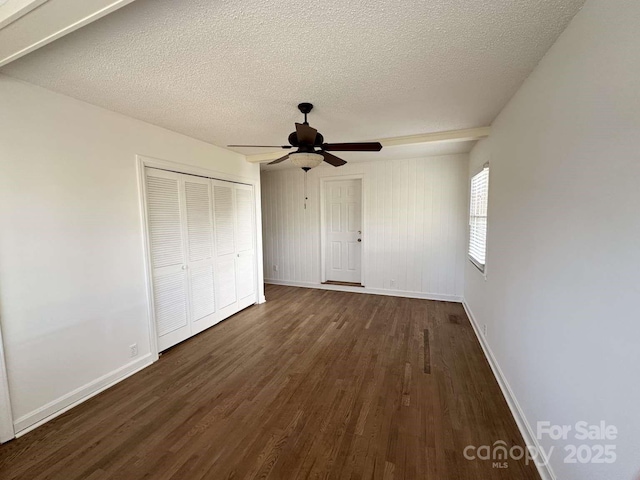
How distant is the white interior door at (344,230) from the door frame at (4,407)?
14.4ft

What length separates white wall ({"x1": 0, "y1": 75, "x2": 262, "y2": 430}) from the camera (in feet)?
5.93

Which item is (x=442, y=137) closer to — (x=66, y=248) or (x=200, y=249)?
(x=200, y=249)

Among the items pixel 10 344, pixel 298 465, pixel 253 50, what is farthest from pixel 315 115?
pixel 10 344

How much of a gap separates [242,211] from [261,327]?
1776 mm

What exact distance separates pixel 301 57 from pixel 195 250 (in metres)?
2.55

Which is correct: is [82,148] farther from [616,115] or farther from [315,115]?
[616,115]

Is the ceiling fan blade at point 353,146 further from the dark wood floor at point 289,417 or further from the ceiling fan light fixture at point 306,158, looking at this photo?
the dark wood floor at point 289,417

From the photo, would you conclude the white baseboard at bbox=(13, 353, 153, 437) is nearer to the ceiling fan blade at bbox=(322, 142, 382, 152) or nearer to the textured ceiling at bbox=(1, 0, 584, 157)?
the textured ceiling at bbox=(1, 0, 584, 157)

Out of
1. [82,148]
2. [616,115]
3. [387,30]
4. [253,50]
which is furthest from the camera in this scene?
[82,148]

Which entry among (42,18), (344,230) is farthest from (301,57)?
(344,230)

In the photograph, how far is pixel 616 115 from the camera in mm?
1009

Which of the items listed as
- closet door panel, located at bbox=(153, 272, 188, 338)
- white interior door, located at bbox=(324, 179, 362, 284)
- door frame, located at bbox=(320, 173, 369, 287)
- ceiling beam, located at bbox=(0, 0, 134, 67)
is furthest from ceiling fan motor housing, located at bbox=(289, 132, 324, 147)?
white interior door, located at bbox=(324, 179, 362, 284)

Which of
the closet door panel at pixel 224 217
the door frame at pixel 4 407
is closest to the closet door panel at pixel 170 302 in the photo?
the closet door panel at pixel 224 217

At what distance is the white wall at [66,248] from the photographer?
181cm
